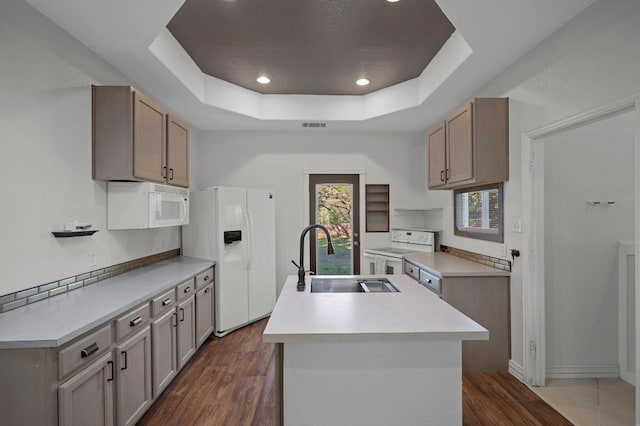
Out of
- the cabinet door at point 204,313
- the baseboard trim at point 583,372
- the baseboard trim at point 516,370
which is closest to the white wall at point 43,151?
the cabinet door at point 204,313

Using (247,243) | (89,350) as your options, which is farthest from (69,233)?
(247,243)

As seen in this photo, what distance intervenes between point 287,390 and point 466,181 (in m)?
2.36

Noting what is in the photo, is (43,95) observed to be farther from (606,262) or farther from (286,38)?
(606,262)

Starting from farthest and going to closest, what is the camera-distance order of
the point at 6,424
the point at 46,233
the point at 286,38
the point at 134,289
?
the point at 286,38, the point at 134,289, the point at 46,233, the point at 6,424

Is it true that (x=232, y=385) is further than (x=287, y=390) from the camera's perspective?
Yes

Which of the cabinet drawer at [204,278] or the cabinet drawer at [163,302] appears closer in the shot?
the cabinet drawer at [163,302]

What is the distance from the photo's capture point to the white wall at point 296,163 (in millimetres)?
4738

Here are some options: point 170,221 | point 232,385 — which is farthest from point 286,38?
point 232,385

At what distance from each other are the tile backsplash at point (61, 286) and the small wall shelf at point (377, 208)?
3.02m

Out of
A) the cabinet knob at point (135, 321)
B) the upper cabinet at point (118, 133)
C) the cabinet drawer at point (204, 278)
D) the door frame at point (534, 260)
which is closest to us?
the cabinet knob at point (135, 321)

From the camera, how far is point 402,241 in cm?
471

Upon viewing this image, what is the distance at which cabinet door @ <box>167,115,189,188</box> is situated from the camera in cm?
305

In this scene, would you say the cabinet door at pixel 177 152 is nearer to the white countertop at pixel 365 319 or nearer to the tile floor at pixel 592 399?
the white countertop at pixel 365 319

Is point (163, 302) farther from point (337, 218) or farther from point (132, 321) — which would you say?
point (337, 218)
